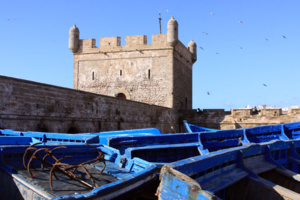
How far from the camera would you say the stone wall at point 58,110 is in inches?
362

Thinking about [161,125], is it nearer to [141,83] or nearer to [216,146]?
[141,83]

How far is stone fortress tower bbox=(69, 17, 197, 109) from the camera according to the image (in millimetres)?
21031

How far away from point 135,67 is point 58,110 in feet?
37.2

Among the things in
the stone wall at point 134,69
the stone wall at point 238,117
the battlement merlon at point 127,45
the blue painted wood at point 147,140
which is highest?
the battlement merlon at point 127,45

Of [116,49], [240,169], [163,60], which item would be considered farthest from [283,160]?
Answer: [116,49]

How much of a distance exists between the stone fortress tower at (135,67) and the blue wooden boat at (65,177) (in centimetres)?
1667

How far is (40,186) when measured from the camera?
3.38 meters

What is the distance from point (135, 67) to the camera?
71.6ft

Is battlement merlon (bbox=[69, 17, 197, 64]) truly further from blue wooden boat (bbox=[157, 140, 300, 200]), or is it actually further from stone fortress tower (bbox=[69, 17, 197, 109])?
blue wooden boat (bbox=[157, 140, 300, 200])

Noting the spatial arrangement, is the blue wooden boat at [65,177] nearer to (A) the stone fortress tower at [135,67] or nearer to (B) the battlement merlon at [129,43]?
(A) the stone fortress tower at [135,67]

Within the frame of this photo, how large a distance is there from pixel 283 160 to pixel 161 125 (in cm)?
1325

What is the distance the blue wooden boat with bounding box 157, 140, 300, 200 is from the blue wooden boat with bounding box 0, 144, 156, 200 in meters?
0.66

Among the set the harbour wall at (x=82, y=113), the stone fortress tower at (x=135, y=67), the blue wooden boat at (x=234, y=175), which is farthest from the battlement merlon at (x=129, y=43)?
the blue wooden boat at (x=234, y=175)

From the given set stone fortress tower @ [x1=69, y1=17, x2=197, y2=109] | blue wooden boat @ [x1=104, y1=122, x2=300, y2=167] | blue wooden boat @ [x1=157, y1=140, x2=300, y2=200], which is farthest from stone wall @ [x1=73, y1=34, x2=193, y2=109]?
blue wooden boat @ [x1=157, y1=140, x2=300, y2=200]
